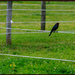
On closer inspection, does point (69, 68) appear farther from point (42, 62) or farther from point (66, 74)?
point (42, 62)

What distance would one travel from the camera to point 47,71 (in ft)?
16.8

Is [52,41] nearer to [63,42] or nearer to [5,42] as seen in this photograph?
[63,42]

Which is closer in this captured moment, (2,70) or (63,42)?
(2,70)

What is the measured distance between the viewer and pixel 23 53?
6.48 m

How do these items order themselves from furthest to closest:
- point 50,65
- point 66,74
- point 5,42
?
point 5,42 → point 50,65 → point 66,74

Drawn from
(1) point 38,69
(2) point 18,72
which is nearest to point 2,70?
(2) point 18,72

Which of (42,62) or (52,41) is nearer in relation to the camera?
(42,62)

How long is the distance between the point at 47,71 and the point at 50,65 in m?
0.30

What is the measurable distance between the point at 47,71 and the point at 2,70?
3.37ft

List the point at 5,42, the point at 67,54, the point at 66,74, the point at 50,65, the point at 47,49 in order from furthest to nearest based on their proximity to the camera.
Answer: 1. the point at 5,42
2. the point at 47,49
3. the point at 67,54
4. the point at 50,65
5. the point at 66,74

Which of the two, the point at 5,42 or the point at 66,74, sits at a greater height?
the point at 5,42

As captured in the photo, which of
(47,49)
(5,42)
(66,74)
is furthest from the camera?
(5,42)

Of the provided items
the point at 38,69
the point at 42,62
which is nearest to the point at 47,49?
the point at 42,62

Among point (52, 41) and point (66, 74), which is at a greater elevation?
point (52, 41)
